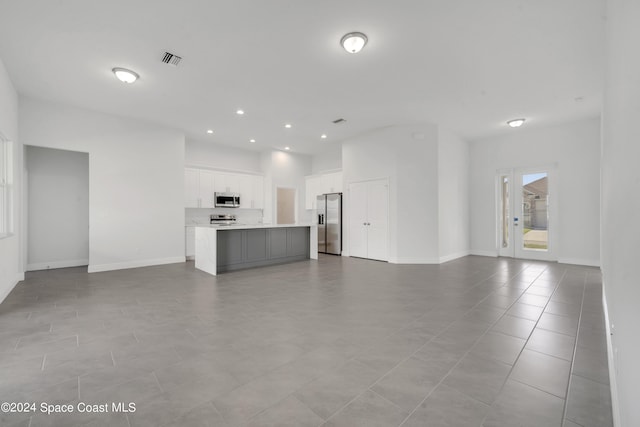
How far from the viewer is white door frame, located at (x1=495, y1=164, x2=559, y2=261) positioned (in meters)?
6.71

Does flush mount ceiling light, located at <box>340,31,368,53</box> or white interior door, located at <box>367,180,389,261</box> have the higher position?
flush mount ceiling light, located at <box>340,31,368,53</box>

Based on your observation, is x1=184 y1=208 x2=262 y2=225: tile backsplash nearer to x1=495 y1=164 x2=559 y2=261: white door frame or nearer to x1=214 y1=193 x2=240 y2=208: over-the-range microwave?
x1=214 y1=193 x2=240 y2=208: over-the-range microwave

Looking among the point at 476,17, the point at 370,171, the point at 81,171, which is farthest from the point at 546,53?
the point at 81,171

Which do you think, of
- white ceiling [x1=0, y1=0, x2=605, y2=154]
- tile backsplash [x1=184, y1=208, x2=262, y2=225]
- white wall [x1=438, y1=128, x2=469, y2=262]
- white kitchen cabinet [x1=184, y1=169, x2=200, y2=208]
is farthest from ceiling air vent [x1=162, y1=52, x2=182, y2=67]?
white wall [x1=438, y1=128, x2=469, y2=262]

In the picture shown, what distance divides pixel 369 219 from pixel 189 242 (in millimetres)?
4707

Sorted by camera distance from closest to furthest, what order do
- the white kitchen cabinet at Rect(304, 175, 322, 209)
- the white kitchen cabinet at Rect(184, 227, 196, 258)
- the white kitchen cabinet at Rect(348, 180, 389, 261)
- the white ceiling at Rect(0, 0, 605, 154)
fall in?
the white ceiling at Rect(0, 0, 605, 154) → the white kitchen cabinet at Rect(348, 180, 389, 261) → the white kitchen cabinet at Rect(184, 227, 196, 258) → the white kitchen cabinet at Rect(304, 175, 322, 209)

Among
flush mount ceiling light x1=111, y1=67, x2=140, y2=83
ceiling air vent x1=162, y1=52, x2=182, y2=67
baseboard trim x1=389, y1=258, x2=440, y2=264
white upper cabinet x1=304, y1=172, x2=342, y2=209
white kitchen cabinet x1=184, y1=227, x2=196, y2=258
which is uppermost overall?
ceiling air vent x1=162, y1=52, x2=182, y2=67

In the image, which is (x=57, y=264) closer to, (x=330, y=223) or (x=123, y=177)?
(x=123, y=177)

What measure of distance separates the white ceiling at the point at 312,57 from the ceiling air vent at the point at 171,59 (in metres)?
0.10

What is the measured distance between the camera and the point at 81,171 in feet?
21.2

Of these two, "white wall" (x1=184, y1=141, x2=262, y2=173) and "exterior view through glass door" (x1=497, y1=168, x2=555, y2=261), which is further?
"white wall" (x1=184, y1=141, x2=262, y2=173)

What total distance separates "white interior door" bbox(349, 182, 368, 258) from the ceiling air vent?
4.89 metres

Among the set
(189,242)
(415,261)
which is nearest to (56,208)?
(189,242)

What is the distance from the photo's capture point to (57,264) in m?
6.12
